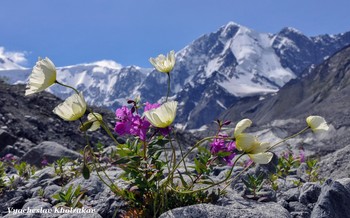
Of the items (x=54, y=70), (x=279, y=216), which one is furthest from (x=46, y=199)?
(x=279, y=216)

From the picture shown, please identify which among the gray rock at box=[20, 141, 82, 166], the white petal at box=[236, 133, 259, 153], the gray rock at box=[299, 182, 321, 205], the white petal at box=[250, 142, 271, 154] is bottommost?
the gray rock at box=[299, 182, 321, 205]

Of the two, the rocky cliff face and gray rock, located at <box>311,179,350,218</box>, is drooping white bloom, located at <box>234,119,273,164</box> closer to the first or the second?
gray rock, located at <box>311,179,350,218</box>

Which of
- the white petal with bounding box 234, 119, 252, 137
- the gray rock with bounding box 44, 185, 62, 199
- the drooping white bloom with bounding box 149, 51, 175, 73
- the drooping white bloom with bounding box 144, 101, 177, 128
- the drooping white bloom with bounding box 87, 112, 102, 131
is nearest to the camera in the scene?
the drooping white bloom with bounding box 144, 101, 177, 128

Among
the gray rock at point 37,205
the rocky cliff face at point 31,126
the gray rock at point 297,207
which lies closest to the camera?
the gray rock at point 297,207

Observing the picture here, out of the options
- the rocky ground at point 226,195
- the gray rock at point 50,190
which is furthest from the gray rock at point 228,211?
the gray rock at point 50,190

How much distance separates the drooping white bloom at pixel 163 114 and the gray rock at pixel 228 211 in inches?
39.0

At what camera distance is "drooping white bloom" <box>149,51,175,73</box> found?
4.55 metres

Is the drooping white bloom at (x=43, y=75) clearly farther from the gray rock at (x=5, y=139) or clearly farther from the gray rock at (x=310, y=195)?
the gray rock at (x=5, y=139)

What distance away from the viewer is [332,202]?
507 cm

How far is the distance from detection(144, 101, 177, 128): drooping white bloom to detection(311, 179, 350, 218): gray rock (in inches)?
93.8

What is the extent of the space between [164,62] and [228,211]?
1767mm

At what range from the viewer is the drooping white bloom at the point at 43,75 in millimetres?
4039

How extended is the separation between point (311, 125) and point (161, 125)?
176 centimetres

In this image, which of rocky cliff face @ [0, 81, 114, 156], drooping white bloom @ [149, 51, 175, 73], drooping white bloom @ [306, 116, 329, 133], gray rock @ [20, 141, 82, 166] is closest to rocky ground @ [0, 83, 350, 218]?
gray rock @ [20, 141, 82, 166]
